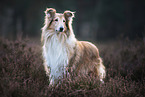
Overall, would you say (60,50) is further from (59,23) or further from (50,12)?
(50,12)

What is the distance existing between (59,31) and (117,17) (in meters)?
15.7

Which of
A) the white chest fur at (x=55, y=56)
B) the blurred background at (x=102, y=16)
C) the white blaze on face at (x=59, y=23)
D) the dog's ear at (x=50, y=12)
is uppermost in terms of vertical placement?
the blurred background at (x=102, y=16)

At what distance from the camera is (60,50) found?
3549mm

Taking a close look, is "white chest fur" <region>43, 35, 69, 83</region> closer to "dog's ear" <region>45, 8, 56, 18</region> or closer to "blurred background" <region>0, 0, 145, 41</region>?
"dog's ear" <region>45, 8, 56, 18</region>

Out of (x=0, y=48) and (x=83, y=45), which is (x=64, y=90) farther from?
(x=0, y=48)

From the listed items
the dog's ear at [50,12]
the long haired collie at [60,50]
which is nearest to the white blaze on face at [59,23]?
the long haired collie at [60,50]

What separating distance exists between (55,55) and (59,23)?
80 cm

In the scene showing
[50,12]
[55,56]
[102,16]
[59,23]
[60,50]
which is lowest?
[55,56]

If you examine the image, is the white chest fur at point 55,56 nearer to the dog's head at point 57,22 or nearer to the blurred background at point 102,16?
the dog's head at point 57,22

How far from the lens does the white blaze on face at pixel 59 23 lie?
3.52 m

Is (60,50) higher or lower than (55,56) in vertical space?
higher

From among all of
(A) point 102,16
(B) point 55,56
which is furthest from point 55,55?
(A) point 102,16

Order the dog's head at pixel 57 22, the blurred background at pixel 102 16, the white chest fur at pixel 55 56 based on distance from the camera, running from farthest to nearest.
Result: 1. the blurred background at pixel 102 16
2. the dog's head at pixel 57 22
3. the white chest fur at pixel 55 56

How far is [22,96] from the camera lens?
97.5 inches
